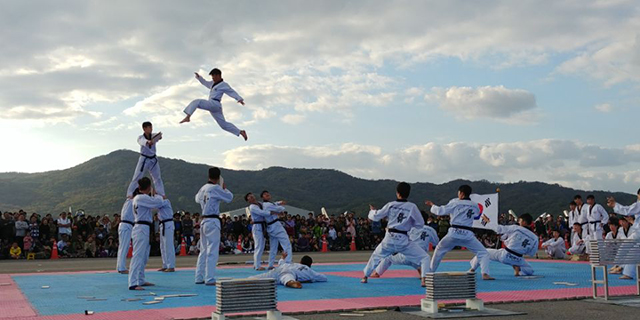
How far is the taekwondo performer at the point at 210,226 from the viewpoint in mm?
10852

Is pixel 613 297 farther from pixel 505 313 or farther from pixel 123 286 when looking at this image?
pixel 123 286

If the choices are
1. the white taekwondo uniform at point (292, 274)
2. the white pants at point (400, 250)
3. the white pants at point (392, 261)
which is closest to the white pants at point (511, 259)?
the white pants at point (392, 261)

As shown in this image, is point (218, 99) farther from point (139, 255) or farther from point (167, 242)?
point (167, 242)

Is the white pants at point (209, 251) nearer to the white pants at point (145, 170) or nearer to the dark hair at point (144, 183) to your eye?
the dark hair at point (144, 183)

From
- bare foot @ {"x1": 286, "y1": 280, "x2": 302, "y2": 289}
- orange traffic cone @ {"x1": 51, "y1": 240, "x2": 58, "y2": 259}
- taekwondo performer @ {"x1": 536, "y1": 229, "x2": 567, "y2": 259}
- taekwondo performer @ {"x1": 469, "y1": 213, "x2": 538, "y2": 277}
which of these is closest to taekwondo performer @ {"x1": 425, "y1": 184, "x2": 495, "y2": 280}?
taekwondo performer @ {"x1": 469, "y1": 213, "x2": 538, "y2": 277}

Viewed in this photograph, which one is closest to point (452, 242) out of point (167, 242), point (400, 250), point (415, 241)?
point (400, 250)

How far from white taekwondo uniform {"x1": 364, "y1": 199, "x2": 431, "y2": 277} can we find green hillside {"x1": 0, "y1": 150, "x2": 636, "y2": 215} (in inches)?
3342

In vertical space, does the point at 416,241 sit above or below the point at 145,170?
below

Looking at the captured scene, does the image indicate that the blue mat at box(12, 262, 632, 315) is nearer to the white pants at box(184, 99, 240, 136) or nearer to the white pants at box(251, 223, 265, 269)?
the white pants at box(251, 223, 265, 269)

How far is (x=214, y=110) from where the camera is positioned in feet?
39.2

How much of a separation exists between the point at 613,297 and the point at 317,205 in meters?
108

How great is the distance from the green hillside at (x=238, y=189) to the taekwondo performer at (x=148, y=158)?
81416 mm

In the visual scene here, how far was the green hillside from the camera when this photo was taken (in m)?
103

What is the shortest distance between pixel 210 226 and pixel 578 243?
41.0 ft
